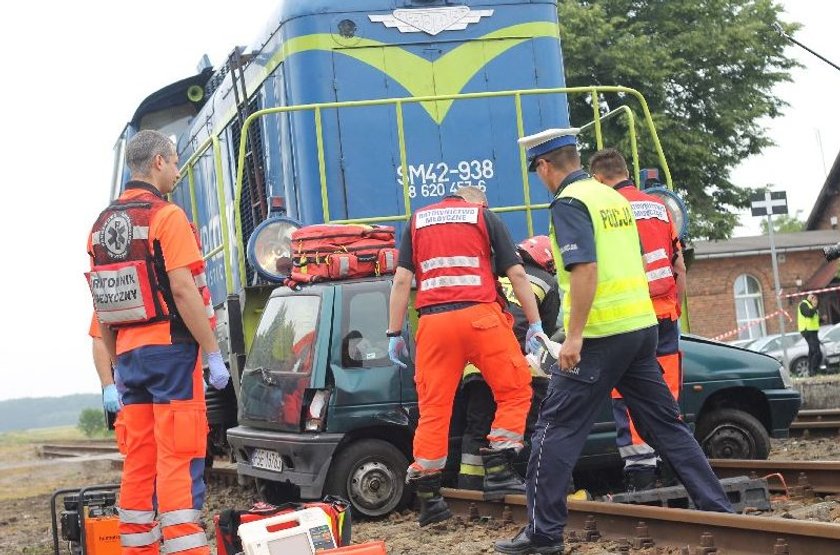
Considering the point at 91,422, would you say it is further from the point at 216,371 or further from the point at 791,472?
the point at 216,371

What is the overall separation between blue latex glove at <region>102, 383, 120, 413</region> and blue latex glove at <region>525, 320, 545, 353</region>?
Result: 2358 millimetres

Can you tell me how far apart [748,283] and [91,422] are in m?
23.5

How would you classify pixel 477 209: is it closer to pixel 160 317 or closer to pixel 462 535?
pixel 462 535

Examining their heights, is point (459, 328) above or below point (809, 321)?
below

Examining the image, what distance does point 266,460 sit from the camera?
9.20 m

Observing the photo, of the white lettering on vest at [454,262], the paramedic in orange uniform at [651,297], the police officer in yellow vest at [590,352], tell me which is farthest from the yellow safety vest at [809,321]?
the police officer in yellow vest at [590,352]

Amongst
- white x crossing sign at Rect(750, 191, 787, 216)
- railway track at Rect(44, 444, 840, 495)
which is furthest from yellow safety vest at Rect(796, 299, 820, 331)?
railway track at Rect(44, 444, 840, 495)

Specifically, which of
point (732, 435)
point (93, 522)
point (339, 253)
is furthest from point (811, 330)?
point (93, 522)

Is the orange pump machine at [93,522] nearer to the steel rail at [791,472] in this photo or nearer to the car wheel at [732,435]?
the steel rail at [791,472]

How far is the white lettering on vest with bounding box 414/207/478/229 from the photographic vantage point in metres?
8.11

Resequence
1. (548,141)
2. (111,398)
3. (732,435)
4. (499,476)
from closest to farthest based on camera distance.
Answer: (548,141), (111,398), (499,476), (732,435)

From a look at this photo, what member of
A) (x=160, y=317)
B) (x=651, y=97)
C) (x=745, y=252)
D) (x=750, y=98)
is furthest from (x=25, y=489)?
(x=745, y=252)

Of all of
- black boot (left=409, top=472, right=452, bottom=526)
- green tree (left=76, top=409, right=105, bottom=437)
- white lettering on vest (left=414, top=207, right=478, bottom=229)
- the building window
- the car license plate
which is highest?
the building window

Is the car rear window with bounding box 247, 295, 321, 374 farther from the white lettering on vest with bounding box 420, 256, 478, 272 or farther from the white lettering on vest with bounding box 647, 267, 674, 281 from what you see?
the white lettering on vest with bounding box 647, 267, 674, 281
